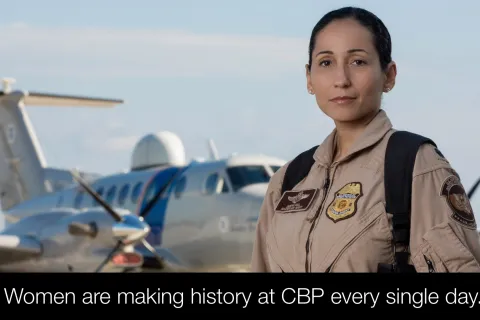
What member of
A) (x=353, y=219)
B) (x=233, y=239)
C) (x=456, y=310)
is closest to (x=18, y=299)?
(x=353, y=219)

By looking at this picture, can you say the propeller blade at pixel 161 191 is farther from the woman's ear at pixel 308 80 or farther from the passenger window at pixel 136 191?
the woman's ear at pixel 308 80

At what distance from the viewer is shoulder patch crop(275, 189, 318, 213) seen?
8.94 ft

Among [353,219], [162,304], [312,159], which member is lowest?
[162,304]

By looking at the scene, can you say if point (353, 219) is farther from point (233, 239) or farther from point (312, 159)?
point (233, 239)

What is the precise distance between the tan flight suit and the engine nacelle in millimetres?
21897

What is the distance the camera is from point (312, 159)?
2.90 m

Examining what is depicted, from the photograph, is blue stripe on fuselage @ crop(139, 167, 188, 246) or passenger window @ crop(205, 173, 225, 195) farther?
blue stripe on fuselage @ crop(139, 167, 188, 246)

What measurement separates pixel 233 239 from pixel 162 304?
57.4 ft

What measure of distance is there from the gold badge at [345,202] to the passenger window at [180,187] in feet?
59.3

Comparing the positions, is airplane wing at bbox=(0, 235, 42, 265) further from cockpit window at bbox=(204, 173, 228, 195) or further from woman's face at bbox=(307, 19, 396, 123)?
woman's face at bbox=(307, 19, 396, 123)

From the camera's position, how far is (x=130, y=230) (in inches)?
773

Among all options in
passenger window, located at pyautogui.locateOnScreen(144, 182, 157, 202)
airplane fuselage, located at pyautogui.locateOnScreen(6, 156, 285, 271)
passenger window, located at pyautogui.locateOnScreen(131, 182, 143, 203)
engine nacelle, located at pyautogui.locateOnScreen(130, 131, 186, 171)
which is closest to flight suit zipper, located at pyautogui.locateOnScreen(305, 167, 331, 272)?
airplane fuselage, located at pyautogui.locateOnScreen(6, 156, 285, 271)
